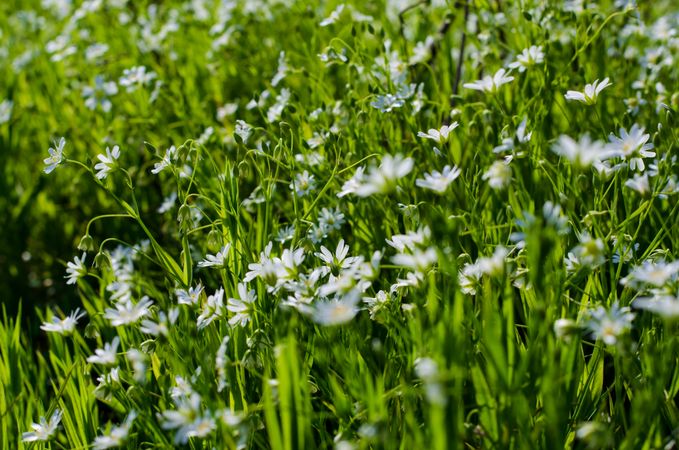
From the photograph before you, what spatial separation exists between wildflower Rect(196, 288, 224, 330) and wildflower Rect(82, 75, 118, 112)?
175cm

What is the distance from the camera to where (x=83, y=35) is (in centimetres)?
381

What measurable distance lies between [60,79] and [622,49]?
9.28ft

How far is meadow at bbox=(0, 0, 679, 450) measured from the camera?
137 centimetres

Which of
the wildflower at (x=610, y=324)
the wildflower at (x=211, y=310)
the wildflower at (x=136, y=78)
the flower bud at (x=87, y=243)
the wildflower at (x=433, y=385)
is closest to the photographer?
the wildflower at (x=433, y=385)

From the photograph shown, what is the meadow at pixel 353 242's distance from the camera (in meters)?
1.37

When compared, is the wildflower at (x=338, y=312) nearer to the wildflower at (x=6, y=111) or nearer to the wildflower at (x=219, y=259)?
the wildflower at (x=219, y=259)

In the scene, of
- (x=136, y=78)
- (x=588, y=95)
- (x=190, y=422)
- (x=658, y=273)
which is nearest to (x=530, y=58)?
(x=588, y=95)

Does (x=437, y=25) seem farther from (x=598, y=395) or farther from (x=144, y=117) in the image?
(x=598, y=395)

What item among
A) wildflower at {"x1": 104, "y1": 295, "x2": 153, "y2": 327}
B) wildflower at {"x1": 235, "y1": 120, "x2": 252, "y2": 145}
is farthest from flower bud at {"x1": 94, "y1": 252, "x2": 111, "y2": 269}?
wildflower at {"x1": 235, "y1": 120, "x2": 252, "y2": 145}

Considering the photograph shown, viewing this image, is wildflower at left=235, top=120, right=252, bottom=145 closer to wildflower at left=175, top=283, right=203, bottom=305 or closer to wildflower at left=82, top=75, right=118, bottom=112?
wildflower at left=175, top=283, right=203, bottom=305

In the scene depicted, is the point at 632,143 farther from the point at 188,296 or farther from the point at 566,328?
the point at 188,296

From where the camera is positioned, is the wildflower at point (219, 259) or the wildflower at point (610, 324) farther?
the wildflower at point (219, 259)

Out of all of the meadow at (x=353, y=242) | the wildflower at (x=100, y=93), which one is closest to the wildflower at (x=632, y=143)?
the meadow at (x=353, y=242)

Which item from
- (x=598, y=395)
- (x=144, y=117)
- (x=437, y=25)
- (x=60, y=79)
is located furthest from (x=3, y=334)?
(x=437, y=25)
